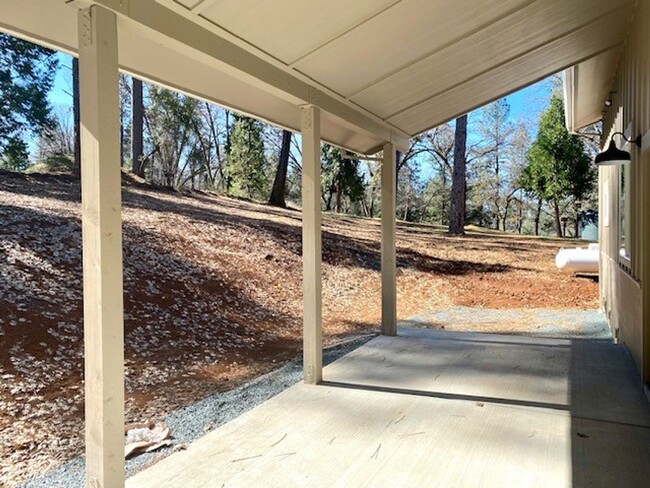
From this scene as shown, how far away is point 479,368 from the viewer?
15.4ft

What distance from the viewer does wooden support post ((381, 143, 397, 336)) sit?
599 centimetres

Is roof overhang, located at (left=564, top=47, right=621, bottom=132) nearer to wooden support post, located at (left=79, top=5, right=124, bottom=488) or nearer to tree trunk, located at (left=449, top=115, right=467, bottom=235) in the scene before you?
wooden support post, located at (left=79, top=5, right=124, bottom=488)

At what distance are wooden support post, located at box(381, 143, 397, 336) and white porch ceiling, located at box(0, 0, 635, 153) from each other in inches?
14.7

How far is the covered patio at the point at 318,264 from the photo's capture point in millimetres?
2275

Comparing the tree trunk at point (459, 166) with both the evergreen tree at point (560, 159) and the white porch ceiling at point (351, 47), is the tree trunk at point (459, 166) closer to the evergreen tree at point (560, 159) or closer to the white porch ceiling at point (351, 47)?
the evergreen tree at point (560, 159)

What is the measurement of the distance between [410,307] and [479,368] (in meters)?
5.20

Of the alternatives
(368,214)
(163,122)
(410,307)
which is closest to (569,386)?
(410,307)

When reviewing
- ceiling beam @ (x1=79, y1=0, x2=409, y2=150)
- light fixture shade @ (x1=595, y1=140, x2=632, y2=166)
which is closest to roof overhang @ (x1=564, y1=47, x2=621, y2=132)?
light fixture shade @ (x1=595, y1=140, x2=632, y2=166)

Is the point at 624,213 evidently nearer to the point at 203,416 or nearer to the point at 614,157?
the point at 614,157

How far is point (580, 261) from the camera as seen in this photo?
10.9 metres

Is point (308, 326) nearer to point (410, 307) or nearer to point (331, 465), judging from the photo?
point (331, 465)

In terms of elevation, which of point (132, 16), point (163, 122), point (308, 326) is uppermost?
point (163, 122)

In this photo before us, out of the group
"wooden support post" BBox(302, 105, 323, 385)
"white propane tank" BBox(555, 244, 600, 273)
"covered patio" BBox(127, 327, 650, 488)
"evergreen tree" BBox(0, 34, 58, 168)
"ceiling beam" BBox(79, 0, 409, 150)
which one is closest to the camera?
"ceiling beam" BBox(79, 0, 409, 150)


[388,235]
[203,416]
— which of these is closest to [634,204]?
[388,235]
